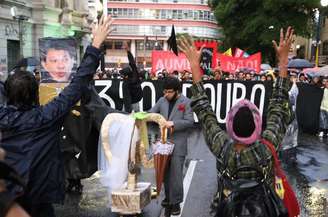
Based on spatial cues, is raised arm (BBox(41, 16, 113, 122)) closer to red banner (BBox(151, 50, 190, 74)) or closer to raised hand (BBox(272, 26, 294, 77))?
raised hand (BBox(272, 26, 294, 77))

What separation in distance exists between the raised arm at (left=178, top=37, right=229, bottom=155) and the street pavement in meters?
3.70

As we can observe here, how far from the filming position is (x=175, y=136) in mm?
7141

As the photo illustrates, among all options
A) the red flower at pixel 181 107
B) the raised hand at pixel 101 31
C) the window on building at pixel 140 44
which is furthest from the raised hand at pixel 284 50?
the window on building at pixel 140 44

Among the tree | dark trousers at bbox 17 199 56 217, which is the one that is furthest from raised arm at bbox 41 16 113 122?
the tree

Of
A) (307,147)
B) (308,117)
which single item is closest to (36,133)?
(307,147)

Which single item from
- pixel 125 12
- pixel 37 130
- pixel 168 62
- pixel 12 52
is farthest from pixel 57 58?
pixel 125 12

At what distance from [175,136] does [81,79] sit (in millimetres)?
3362

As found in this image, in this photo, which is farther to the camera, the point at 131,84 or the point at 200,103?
the point at 131,84

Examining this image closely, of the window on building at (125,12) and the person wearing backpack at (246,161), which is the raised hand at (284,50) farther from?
the window on building at (125,12)

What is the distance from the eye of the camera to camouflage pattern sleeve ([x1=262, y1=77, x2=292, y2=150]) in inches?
139

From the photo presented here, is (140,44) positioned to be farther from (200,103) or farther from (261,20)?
(200,103)

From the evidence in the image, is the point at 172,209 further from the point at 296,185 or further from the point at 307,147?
the point at 307,147

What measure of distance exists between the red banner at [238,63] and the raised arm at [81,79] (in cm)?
1902

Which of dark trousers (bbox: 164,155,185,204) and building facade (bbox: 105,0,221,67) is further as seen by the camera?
building facade (bbox: 105,0,221,67)
